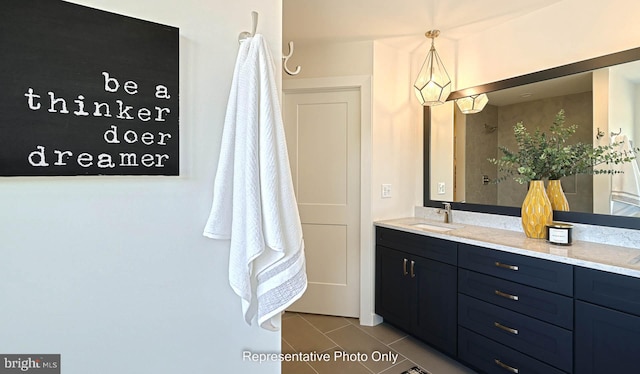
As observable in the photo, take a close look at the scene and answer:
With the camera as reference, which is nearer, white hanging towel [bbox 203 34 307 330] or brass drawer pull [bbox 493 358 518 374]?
white hanging towel [bbox 203 34 307 330]

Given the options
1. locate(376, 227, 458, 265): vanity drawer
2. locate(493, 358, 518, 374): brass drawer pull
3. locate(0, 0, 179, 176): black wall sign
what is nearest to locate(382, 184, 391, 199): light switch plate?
locate(376, 227, 458, 265): vanity drawer

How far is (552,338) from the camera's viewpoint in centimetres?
160

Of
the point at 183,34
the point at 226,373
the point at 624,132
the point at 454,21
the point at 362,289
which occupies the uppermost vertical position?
the point at 454,21

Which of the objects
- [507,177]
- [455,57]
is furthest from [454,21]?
[507,177]

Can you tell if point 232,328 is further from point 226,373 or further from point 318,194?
point 318,194

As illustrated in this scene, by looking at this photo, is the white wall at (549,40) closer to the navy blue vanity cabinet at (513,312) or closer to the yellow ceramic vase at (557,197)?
the yellow ceramic vase at (557,197)

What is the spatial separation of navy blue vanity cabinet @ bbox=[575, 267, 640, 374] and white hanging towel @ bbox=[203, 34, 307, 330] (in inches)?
53.9

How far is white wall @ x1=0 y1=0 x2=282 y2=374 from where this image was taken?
886mm

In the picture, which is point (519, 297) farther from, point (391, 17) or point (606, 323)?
point (391, 17)

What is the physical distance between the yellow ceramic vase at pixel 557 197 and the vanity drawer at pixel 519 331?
2.57ft

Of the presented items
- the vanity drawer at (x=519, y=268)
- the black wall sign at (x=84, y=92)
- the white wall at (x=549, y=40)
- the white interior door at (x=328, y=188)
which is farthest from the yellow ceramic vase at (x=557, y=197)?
the black wall sign at (x=84, y=92)

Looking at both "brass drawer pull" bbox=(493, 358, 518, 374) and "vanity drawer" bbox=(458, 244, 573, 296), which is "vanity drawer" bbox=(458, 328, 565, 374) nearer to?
"brass drawer pull" bbox=(493, 358, 518, 374)

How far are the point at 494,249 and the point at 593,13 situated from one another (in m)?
1.59

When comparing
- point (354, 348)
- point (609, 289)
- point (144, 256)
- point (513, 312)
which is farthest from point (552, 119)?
point (144, 256)
